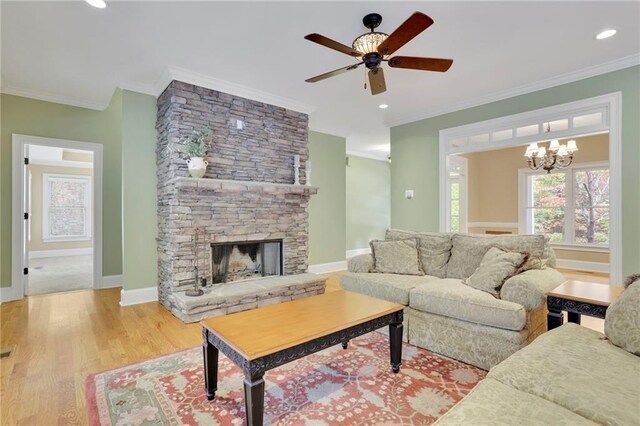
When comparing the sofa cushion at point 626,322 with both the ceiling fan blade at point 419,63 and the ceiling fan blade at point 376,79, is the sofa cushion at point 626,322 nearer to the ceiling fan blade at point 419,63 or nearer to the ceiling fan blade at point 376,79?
the ceiling fan blade at point 419,63

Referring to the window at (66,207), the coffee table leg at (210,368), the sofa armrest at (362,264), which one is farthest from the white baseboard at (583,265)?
the window at (66,207)

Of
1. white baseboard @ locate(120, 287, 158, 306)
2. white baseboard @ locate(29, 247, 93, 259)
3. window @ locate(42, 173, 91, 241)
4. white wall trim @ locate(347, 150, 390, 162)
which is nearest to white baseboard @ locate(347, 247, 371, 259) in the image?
white wall trim @ locate(347, 150, 390, 162)

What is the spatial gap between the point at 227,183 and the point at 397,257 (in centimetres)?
224

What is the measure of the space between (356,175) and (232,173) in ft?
14.9

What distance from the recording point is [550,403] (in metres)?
1.18

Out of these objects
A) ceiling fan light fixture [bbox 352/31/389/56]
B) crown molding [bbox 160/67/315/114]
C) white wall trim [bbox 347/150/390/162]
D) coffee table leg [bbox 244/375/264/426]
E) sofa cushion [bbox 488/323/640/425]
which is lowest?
coffee table leg [bbox 244/375/264/426]

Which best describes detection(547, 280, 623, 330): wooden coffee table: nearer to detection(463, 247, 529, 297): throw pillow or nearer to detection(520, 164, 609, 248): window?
detection(463, 247, 529, 297): throw pillow

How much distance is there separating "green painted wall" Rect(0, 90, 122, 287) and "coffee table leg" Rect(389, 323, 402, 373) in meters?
4.62

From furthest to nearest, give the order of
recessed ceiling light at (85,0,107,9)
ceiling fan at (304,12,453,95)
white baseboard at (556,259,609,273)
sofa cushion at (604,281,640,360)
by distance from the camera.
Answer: white baseboard at (556,259,609,273) → recessed ceiling light at (85,0,107,9) → ceiling fan at (304,12,453,95) → sofa cushion at (604,281,640,360)

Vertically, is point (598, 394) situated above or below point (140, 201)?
below

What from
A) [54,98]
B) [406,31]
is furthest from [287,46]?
[54,98]

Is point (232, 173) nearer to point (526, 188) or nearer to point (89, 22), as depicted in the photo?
point (89, 22)

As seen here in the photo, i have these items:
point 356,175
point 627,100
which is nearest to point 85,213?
point 356,175

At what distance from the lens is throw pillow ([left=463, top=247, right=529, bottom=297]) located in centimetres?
252
